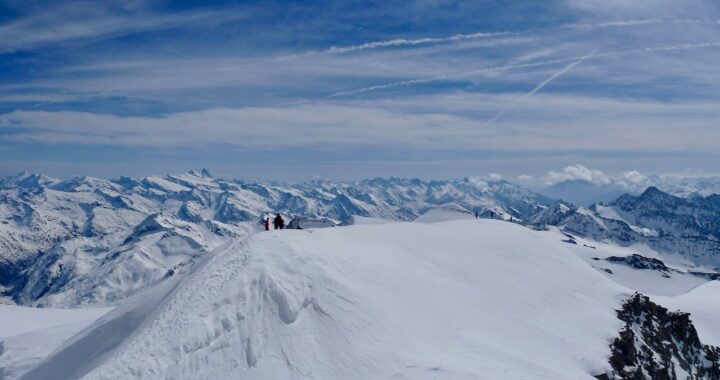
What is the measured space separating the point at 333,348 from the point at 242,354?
5.16m

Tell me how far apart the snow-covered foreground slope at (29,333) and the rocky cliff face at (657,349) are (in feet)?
146

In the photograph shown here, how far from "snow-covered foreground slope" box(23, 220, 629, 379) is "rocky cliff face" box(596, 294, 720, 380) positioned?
7.74 feet

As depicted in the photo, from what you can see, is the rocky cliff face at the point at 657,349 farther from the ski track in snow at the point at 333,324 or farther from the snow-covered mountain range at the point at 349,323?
the ski track in snow at the point at 333,324

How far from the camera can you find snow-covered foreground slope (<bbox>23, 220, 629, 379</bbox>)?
2794 centimetres

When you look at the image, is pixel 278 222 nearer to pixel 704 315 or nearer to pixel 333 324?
pixel 333 324

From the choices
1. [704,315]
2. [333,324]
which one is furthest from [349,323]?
[704,315]

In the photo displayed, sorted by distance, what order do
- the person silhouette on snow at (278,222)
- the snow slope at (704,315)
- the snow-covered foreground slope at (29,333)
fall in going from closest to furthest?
the snow-covered foreground slope at (29,333)
the person silhouette on snow at (278,222)
the snow slope at (704,315)

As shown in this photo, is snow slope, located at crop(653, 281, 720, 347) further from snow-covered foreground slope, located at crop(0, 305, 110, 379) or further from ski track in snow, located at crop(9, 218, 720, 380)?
snow-covered foreground slope, located at crop(0, 305, 110, 379)

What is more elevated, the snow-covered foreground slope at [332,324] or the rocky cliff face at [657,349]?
the snow-covered foreground slope at [332,324]

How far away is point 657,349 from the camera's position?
60.1m

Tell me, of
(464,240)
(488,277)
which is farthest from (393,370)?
(464,240)

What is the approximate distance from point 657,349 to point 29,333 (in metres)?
65.3

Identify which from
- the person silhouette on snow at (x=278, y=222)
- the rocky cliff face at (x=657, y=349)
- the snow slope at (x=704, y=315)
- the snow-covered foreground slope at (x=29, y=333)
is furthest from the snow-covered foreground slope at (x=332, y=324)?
the snow slope at (x=704, y=315)

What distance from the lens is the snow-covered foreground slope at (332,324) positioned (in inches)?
1100
